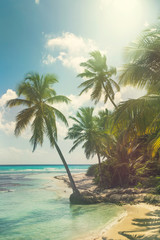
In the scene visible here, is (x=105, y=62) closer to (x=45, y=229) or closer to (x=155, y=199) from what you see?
(x=155, y=199)

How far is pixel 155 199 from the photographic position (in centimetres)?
1007

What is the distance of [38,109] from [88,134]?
6436mm

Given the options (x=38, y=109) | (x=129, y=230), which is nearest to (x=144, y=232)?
(x=129, y=230)

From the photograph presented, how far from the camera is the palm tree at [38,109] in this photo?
39.5 feet

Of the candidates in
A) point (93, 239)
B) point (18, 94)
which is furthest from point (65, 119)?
point (93, 239)

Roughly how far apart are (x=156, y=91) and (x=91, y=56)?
35.4 feet

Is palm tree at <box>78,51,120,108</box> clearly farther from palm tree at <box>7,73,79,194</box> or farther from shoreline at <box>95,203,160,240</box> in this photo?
shoreline at <box>95,203,160,240</box>

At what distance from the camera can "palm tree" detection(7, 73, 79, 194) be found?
12031mm

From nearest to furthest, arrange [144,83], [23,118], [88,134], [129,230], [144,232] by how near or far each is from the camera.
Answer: [144,232], [129,230], [144,83], [23,118], [88,134]

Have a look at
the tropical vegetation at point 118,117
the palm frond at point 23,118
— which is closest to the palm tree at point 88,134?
the tropical vegetation at point 118,117

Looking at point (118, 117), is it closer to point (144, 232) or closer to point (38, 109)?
point (144, 232)

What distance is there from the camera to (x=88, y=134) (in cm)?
1719

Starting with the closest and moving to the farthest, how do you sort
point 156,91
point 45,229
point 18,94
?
point 156,91 → point 45,229 → point 18,94

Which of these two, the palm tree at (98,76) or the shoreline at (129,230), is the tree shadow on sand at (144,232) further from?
the palm tree at (98,76)
